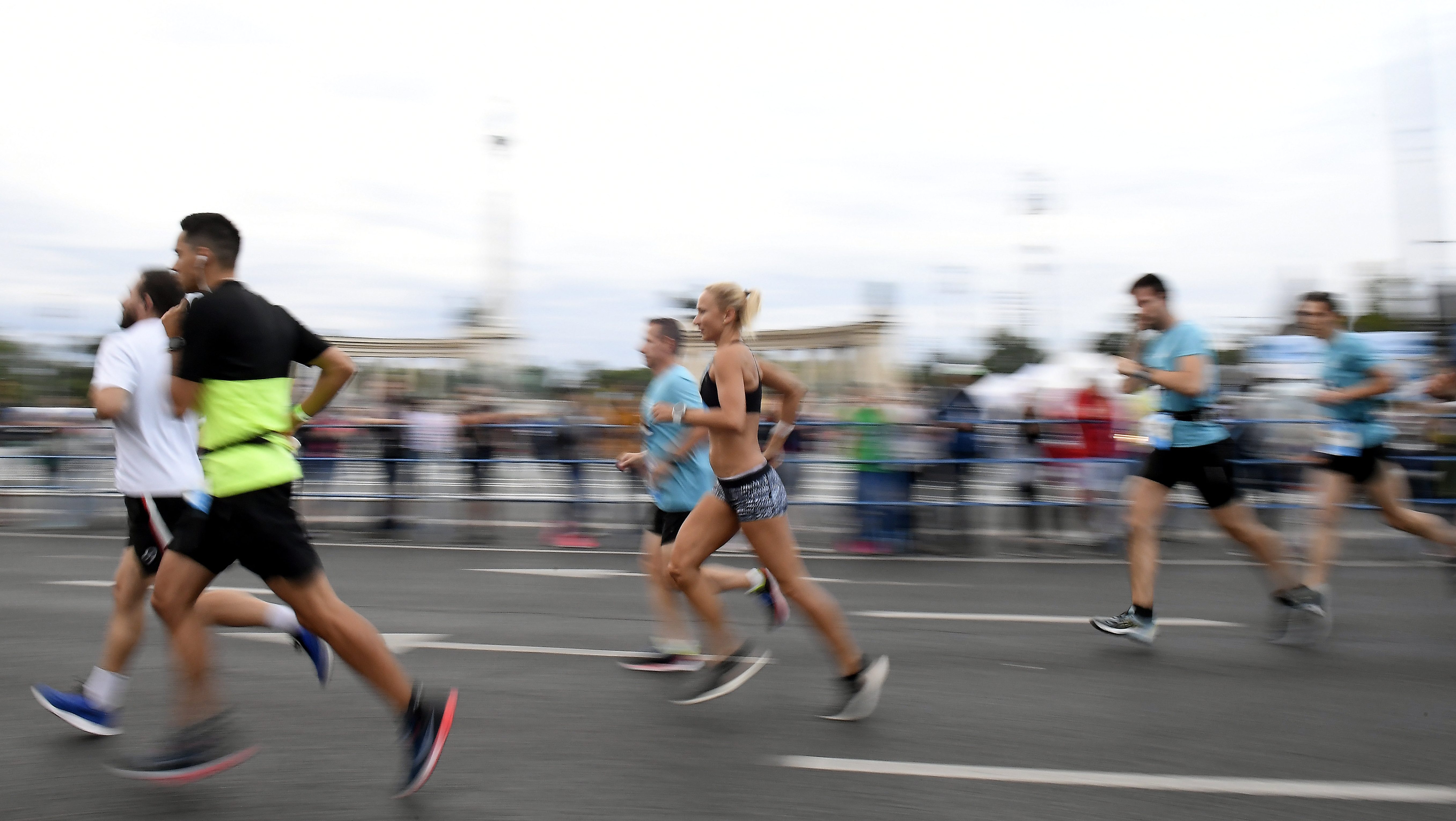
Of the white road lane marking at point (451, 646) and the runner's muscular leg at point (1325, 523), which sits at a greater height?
the runner's muscular leg at point (1325, 523)

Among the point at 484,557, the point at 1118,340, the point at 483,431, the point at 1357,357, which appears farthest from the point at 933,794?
the point at 1118,340

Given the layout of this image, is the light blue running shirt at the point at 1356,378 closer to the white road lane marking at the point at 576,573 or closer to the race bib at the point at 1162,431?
the race bib at the point at 1162,431

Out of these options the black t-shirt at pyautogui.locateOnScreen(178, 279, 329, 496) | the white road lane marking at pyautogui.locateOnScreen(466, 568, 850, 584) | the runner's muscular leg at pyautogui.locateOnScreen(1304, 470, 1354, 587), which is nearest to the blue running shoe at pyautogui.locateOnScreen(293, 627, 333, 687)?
the black t-shirt at pyautogui.locateOnScreen(178, 279, 329, 496)

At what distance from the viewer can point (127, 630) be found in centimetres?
446

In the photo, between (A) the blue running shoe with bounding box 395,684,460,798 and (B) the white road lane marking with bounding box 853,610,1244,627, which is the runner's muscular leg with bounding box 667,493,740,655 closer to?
(A) the blue running shoe with bounding box 395,684,460,798

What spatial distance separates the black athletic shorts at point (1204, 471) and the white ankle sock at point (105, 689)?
187 inches

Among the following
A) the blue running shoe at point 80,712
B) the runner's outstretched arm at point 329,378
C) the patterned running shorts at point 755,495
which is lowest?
the blue running shoe at point 80,712

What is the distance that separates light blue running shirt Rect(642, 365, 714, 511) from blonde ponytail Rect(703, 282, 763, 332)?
2.47 feet

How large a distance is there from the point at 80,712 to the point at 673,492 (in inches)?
101

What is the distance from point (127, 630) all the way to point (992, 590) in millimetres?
5439

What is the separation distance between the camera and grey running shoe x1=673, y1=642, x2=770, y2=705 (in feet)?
16.4

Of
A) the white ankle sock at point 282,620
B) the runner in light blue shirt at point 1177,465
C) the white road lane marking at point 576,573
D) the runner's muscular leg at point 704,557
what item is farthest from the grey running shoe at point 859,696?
the white road lane marking at point 576,573

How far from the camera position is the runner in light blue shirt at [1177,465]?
6004 millimetres

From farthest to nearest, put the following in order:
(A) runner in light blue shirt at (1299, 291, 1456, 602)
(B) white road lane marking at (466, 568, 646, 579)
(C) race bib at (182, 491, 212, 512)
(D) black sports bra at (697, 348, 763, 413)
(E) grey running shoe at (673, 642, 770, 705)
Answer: (B) white road lane marking at (466, 568, 646, 579), (A) runner in light blue shirt at (1299, 291, 1456, 602), (E) grey running shoe at (673, 642, 770, 705), (D) black sports bra at (697, 348, 763, 413), (C) race bib at (182, 491, 212, 512)
